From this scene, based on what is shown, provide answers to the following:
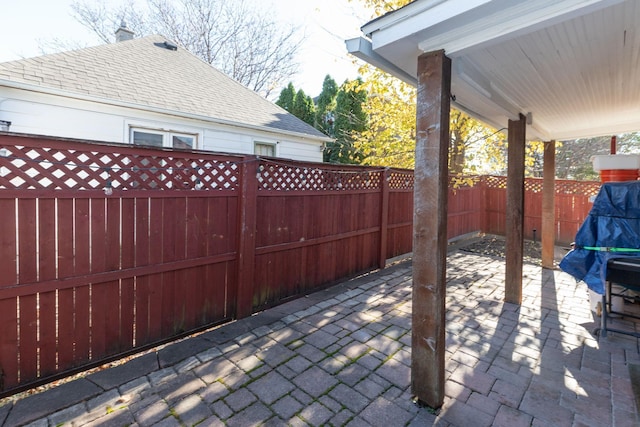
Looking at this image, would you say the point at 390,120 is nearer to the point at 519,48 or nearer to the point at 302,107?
the point at 519,48

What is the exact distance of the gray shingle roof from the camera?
509cm

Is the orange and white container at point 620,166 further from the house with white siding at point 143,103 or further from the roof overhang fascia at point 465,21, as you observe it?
the house with white siding at point 143,103

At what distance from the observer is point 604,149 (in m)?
14.9

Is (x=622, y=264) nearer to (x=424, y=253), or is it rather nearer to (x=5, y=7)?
(x=424, y=253)

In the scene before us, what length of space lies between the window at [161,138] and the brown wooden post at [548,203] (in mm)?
6382

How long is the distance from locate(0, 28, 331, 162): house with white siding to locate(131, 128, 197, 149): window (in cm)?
2

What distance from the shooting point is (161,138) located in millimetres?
5918

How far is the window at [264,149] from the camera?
7218 millimetres

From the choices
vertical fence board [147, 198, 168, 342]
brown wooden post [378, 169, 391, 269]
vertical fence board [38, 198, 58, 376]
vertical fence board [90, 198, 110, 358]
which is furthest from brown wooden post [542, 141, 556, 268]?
vertical fence board [38, 198, 58, 376]

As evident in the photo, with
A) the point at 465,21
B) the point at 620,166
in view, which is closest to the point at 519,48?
the point at 465,21

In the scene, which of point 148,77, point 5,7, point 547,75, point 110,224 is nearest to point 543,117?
point 547,75

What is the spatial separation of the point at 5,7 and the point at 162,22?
6551 millimetres

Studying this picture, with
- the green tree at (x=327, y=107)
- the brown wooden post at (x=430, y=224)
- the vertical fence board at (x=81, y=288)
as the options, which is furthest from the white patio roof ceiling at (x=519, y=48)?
the green tree at (x=327, y=107)

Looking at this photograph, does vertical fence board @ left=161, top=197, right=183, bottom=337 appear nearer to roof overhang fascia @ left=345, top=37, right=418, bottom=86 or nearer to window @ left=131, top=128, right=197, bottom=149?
roof overhang fascia @ left=345, top=37, right=418, bottom=86
